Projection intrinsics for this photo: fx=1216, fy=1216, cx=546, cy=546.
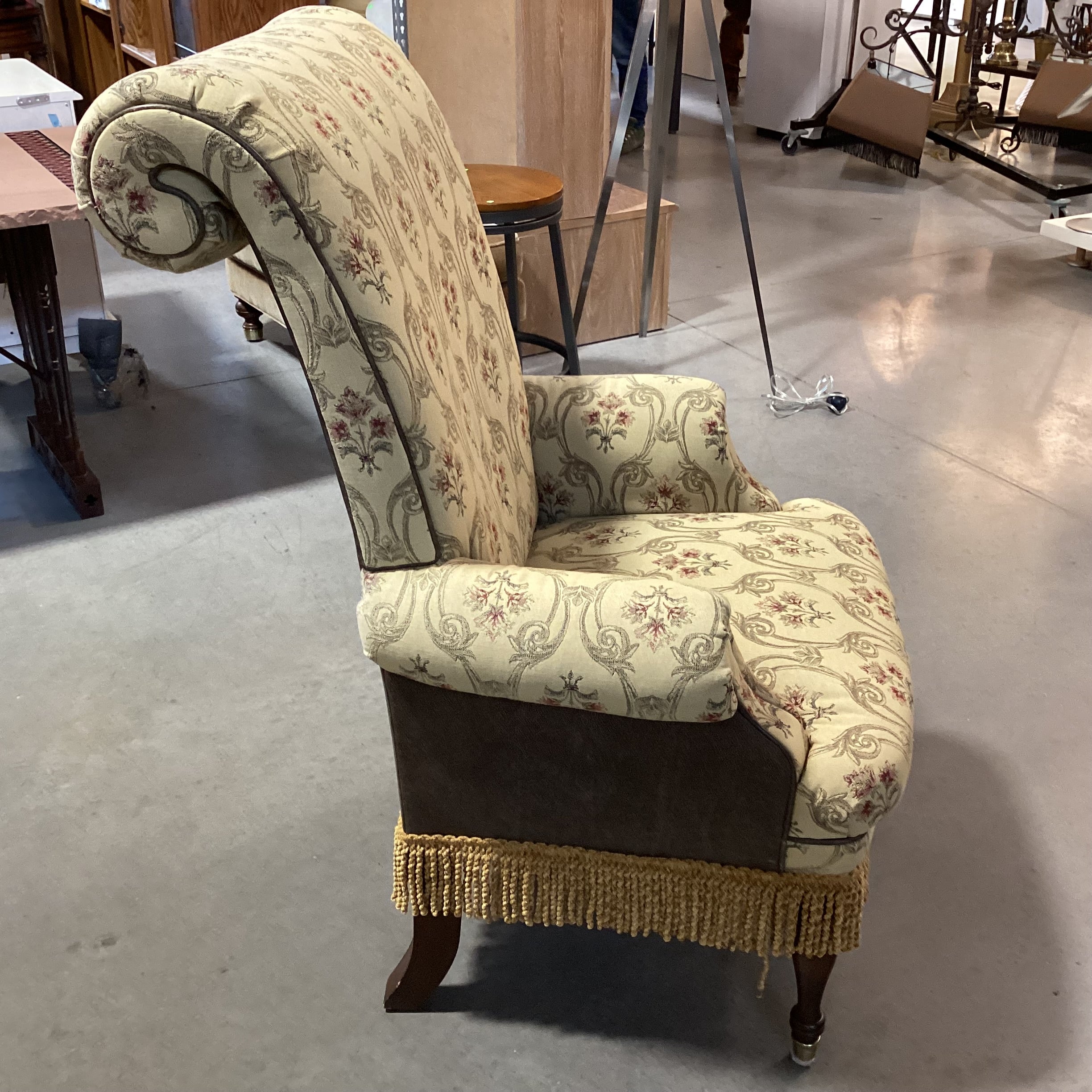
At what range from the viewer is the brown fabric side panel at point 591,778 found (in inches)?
48.4

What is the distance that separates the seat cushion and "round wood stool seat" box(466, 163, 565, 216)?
1.07 meters

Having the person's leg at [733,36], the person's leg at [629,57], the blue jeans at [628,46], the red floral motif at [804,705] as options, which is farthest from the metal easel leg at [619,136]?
the person's leg at [733,36]

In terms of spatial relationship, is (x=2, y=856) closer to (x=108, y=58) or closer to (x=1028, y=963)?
(x=1028, y=963)

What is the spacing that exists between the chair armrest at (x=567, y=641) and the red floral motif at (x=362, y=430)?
0.13 metres

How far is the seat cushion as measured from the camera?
4.07ft

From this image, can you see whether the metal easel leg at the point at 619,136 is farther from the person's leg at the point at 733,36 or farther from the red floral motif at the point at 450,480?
the person's leg at the point at 733,36

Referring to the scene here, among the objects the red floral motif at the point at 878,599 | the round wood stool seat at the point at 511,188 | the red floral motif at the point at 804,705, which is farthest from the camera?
the round wood stool seat at the point at 511,188

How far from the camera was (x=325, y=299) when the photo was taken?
43.8 inches

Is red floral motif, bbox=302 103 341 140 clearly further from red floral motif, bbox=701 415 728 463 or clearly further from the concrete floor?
the concrete floor

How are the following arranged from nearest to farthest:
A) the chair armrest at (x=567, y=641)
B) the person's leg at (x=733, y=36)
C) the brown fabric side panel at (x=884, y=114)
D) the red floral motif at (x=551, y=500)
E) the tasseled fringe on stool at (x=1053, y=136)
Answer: the chair armrest at (x=567, y=641)
the red floral motif at (x=551, y=500)
the brown fabric side panel at (x=884, y=114)
the tasseled fringe on stool at (x=1053, y=136)
the person's leg at (x=733, y=36)

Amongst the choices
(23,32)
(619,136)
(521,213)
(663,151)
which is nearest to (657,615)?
(521,213)

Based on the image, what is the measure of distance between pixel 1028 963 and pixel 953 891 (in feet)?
0.46

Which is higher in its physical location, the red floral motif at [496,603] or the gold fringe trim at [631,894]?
the red floral motif at [496,603]

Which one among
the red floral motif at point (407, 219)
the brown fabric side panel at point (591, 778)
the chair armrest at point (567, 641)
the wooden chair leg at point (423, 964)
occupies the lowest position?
the wooden chair leg at point (423, 964)
